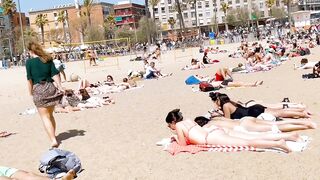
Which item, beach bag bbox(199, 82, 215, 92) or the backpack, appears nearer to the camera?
the backpack

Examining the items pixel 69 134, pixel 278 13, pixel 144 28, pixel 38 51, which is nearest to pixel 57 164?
pixel 38 51

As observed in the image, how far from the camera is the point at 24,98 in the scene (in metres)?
17.0

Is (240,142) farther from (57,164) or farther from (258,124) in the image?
(57,164)

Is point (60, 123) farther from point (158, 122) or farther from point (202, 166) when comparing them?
point (202, 166)

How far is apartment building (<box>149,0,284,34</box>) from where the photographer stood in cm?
10075

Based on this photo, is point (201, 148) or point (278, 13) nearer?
point (201, 148)

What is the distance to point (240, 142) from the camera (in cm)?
626

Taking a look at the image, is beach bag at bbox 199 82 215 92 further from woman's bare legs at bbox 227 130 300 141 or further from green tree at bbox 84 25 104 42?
green tree at bbox 84 25 104 42

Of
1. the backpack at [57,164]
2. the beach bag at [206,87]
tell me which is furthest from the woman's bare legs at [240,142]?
the beach bag at [206,87]

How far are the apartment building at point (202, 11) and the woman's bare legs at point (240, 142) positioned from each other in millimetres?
93362

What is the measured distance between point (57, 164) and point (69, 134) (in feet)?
9.40

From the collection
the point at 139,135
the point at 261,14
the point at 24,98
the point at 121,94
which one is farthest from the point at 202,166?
the point at 261,14

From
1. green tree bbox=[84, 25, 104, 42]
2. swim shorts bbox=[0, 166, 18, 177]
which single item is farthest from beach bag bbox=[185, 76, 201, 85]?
green tree bbox=[84, 25, 104, 42]

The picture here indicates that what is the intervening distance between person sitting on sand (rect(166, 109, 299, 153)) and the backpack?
1.44 metres
